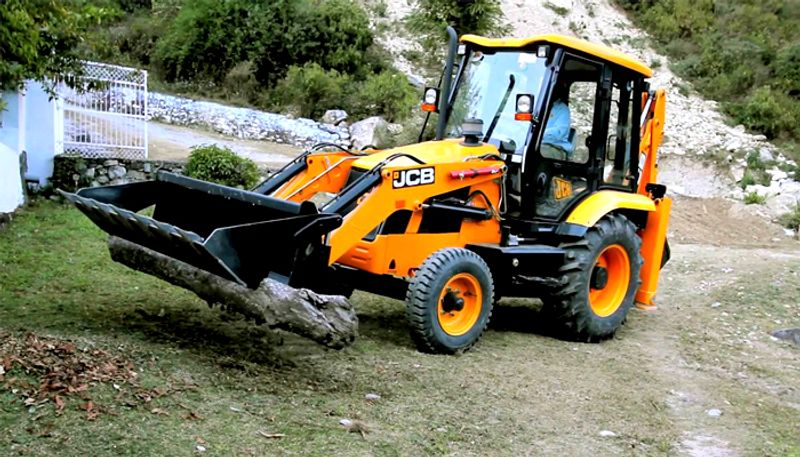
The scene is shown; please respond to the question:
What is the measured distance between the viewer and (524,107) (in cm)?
692

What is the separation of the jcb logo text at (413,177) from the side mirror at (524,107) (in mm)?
937

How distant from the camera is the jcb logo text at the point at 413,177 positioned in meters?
6.42

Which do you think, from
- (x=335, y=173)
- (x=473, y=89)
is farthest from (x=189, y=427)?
(x=473, y=89)

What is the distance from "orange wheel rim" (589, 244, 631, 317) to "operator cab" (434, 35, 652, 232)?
646mm

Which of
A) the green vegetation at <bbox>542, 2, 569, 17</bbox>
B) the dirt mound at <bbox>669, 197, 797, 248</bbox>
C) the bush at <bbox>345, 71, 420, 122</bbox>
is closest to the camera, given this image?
the dirt mound at <bbox>669, 197, 797, 248</bbox>

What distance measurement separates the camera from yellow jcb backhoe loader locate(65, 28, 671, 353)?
19.1 ft

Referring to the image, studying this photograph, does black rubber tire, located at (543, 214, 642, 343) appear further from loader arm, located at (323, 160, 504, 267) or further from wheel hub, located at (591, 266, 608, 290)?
loader arm, located at (323, 160, 504, 267)

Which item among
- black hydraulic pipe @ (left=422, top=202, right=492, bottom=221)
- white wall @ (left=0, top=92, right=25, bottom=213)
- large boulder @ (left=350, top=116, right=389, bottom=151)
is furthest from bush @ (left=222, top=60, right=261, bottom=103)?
black hydraulic pipe @ (left=422, top=202, right=492, bottom=221)

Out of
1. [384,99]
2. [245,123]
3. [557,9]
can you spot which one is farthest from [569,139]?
[557,9]

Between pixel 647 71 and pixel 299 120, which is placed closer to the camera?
pixel 647 71

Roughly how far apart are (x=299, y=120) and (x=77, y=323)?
62.3ft

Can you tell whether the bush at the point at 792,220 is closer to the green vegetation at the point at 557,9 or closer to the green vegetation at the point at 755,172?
the green vegetation at the point at 755,172

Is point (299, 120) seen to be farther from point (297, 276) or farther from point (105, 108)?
point (297, 276)

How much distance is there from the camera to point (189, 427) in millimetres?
4379
